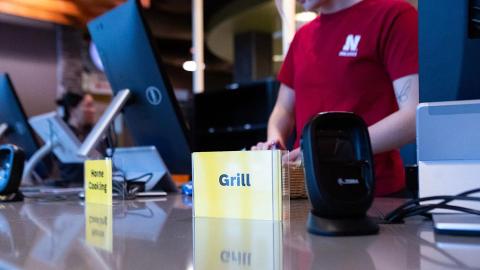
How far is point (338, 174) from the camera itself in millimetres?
671

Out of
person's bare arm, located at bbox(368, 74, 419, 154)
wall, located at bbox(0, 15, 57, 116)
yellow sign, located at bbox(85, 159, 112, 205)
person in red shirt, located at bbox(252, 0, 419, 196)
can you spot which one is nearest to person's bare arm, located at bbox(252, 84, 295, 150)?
person in red shirt, located at bbox(252, 0, 419, 196)

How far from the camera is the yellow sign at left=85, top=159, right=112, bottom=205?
1154mm

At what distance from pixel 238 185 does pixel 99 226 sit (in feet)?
0.80

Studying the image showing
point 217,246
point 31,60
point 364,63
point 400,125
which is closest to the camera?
point 217,246

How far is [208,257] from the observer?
1.75 feet

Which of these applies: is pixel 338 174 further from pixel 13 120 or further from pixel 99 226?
pixel 13 120

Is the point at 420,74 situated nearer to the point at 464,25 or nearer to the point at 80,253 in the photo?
the point at 464,25

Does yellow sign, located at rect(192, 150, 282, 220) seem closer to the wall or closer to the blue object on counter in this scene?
the blue object on counter

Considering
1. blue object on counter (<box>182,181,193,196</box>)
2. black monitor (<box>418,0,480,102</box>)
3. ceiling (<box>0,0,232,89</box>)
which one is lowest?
blue object on counter (<box>182,181,193,196</box>)

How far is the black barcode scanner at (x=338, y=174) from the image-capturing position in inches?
25.3

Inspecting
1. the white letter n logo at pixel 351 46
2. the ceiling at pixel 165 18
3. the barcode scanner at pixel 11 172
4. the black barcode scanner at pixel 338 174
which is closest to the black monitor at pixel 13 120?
the barcode scanner at pixel 11 172

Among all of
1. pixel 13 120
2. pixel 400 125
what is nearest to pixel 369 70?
pixel 400 125

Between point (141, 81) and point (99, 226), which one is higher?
point (141, 81)

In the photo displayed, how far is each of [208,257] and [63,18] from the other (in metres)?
5.94
